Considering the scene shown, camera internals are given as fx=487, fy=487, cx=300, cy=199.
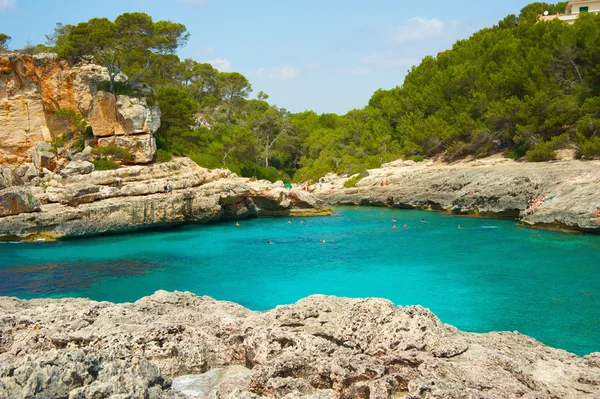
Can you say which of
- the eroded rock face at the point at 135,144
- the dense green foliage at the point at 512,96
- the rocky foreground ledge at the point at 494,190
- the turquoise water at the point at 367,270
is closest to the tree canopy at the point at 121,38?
the eroded rock face at the point at 135,144

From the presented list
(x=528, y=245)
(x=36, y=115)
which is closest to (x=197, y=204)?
(x=36, y=115)

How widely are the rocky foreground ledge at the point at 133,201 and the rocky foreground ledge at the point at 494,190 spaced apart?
7.67 meters

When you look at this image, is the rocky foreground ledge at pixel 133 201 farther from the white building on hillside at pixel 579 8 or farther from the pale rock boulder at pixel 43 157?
the white building on hillside at pixel 579 8

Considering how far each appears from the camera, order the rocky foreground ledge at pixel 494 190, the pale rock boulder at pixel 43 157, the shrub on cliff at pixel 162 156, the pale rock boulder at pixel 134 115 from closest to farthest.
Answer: the rocky foreground ledge at pixel 494 190
the pale rock boulder at pixel 134 115
the pale rock boulder at pixel 43 157
the shrub on cliff at pixel 162 156

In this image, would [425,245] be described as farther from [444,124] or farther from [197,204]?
[444,124]

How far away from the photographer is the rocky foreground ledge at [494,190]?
22.8 metres

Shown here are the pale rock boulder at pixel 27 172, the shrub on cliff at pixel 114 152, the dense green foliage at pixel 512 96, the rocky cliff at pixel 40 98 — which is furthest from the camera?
the rocky cliff at pixel 40 98

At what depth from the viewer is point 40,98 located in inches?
1348

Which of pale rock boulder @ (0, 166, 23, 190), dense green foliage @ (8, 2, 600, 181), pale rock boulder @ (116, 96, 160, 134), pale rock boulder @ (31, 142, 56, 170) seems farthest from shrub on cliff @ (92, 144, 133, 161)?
pale rock boulder @ (0, 166, 23, 190)

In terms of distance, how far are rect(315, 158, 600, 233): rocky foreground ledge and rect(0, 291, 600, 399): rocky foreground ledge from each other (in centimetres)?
1868

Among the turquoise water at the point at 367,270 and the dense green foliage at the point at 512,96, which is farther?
the dense green foliage at the point at 512,96

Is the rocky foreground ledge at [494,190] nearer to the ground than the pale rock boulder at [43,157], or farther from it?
nearer to the ground

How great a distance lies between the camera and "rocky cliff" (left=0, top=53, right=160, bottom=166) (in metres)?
32.8

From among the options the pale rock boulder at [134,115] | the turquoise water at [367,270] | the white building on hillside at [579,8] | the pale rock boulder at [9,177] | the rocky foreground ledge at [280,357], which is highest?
the white building on hillside at [579,8]
